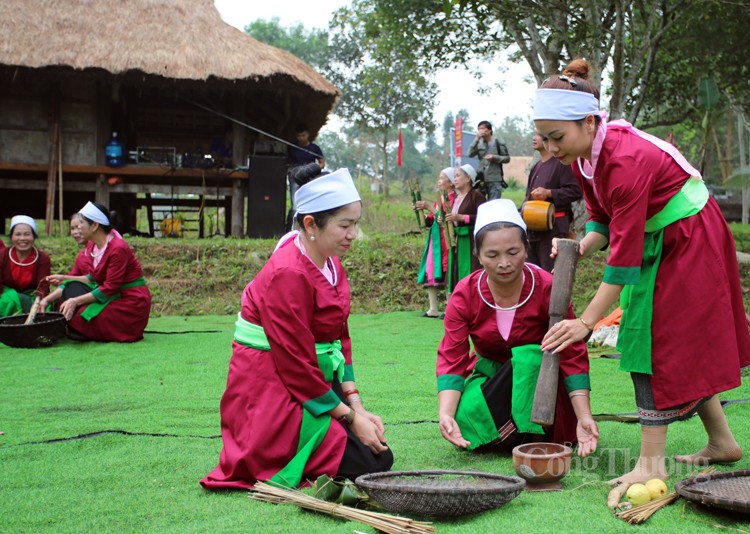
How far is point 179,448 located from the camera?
335cm

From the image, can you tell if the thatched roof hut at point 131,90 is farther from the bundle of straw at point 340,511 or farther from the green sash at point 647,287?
the bundle of straw at point 340,511

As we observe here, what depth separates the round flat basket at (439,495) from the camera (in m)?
2.25

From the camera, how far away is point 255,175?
39.7ft

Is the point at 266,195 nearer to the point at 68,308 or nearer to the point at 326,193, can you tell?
the point at 68,308

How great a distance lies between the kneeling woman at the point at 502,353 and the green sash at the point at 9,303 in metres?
5.16

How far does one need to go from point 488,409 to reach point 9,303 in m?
5.39

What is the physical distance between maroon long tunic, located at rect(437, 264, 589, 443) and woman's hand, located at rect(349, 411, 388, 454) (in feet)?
1.74

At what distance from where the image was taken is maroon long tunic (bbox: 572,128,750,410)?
262 cm

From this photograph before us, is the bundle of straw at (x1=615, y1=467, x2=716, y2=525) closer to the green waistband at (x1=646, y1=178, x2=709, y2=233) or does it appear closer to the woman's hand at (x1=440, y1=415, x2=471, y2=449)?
the woman's hand at (x1=440, y1=415, x2=471, y2=449)

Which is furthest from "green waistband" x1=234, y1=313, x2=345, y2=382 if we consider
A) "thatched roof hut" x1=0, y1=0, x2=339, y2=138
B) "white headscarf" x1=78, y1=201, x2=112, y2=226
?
"thatched roof hut" x1=0, y1=0, x2=339, y2=138

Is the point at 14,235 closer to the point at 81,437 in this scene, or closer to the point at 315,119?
the point at 81,437

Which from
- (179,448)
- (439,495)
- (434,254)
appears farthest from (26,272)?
(439,495)

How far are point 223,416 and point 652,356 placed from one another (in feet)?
4.95

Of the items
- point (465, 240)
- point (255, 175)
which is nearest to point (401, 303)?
point (465, 240)
